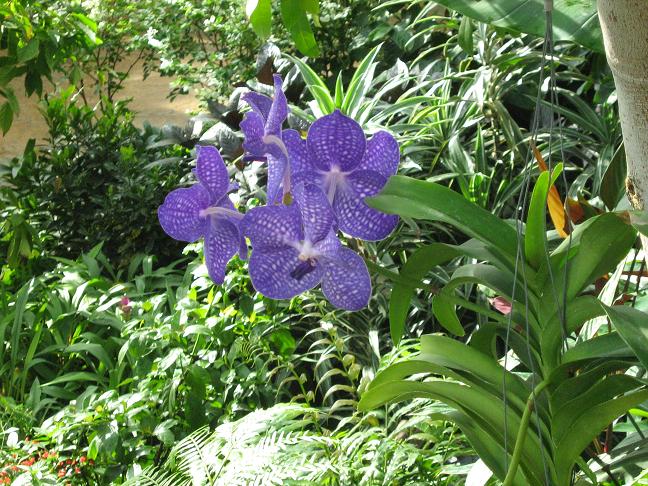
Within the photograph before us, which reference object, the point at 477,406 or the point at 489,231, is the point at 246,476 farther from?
the point at 489,231

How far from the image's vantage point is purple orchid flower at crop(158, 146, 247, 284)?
Answer: 914 millimetres

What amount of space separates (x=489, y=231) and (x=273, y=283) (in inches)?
13.7

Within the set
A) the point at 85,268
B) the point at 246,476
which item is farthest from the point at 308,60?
the point at 246,476

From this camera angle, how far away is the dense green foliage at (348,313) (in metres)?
1.08

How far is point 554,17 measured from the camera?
124 cm

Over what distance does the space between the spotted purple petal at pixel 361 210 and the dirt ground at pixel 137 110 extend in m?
7.87

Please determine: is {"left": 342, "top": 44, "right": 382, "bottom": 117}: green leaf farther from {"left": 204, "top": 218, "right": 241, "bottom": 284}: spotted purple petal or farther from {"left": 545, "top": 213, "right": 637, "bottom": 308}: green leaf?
{"left": 204, "top": 218, "right": 241, "bottom": 284}: spotted purple petal

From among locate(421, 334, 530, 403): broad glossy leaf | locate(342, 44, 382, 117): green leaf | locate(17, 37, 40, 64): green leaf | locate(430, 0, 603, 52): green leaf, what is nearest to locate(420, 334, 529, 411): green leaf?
locate(421, 334, 530, 403): broad glossy leaf

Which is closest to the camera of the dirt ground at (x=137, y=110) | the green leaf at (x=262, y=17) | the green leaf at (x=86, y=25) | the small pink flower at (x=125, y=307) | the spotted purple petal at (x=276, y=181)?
the spotted purple petal at (x=276, y=181)

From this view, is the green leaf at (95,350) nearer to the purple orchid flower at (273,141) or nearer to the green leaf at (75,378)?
the green leaf at (75,378)

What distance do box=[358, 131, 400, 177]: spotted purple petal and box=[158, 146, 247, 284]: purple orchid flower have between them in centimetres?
16

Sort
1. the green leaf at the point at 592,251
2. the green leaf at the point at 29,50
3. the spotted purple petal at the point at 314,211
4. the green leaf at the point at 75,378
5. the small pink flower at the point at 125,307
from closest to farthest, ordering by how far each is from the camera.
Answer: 1. the spotted purple petal at the point at 314,211
2. the green leaf at the point at 592,251
3. the green leaf at the point at 75,378
4. the small pink flower at the point at 125,307
5. the green leaf at the point at 29,50

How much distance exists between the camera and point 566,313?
3.48 ft

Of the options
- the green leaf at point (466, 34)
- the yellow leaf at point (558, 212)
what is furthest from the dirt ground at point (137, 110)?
the yellow leaf at point (558, 212)
